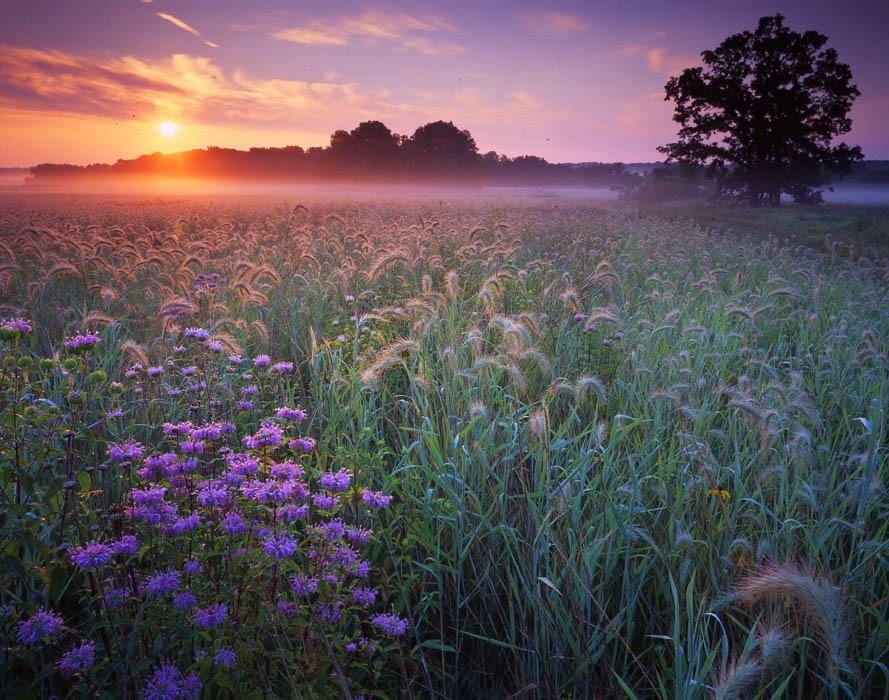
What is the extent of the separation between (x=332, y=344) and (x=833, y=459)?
3.63m

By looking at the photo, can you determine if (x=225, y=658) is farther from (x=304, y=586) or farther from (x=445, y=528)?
(x=445, y=528)

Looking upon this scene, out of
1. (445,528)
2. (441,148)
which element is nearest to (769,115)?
(445,528)

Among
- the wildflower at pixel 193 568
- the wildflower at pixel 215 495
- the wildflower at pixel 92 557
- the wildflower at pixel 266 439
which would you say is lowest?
the wildflower at pixel 193 568

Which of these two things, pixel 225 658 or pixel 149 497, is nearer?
pixel 225 658

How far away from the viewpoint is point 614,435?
2.55m

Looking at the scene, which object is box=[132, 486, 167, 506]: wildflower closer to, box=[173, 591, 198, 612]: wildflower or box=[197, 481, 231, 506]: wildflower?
box=[197, 481, 231, 506]: wildflower

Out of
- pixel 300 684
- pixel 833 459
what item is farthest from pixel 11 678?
pixel 833 459

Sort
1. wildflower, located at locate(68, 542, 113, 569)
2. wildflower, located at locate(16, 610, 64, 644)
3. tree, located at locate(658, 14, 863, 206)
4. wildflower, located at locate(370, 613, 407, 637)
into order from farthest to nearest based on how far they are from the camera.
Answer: tree, located at locate(658, 14, 863, 206), wildflower, located at locate(370, 613, 407, 637), wildflower, located at locate(68, 542, 113, 569), wildflower, located at locate(16, 610, 64, 644)

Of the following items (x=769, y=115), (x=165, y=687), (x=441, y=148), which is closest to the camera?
(x=165, y=687)

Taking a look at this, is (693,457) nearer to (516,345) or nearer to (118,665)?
(516,345)

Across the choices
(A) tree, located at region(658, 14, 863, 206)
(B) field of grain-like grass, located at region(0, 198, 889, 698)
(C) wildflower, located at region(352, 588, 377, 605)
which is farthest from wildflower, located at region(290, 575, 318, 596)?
(A) tree, located at region(658, 14, 863, 206)

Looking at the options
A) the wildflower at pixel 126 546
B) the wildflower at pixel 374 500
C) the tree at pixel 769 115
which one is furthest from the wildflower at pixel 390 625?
the tree at pixel 769 115

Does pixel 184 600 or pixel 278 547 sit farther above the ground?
pixel 278 547

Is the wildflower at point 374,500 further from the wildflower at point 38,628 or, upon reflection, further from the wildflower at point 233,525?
the wildflower at point 38,628
